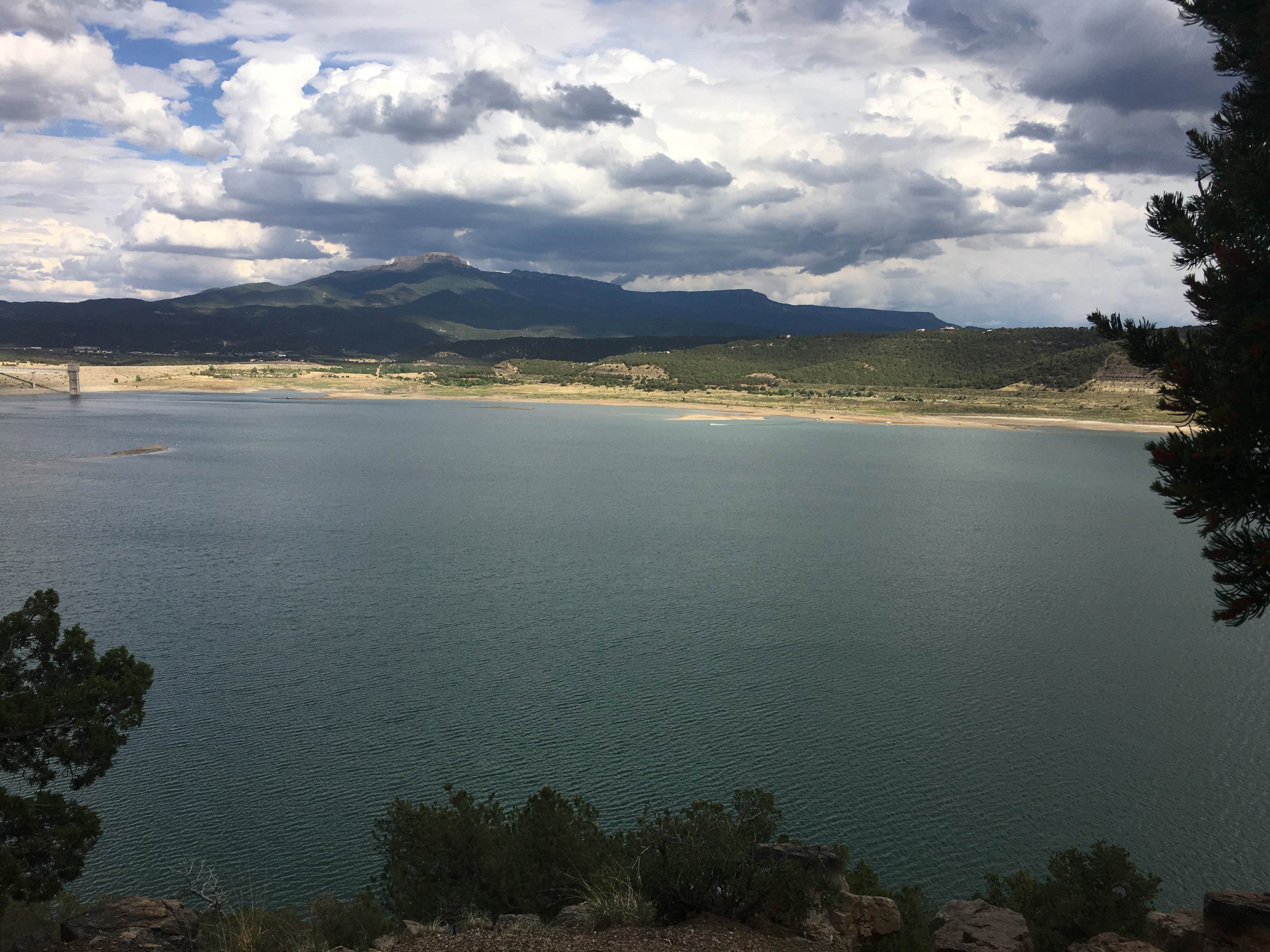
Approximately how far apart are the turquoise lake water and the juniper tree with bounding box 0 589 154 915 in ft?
12.1

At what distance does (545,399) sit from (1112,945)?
13688cm

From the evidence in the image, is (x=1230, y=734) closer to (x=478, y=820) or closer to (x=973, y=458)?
(x=478, y=820)

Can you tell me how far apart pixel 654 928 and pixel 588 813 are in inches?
137

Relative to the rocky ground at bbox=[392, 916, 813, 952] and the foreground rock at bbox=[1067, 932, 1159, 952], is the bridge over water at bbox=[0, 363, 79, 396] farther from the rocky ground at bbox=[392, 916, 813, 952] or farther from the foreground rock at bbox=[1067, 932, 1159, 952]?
the foreground rock at bbox=[1067, 932, 1159, 952]

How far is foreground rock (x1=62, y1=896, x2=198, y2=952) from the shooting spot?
896cm

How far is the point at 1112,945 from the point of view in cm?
898

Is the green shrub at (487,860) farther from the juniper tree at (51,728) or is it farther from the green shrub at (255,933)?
the juniper tree at (51,728)

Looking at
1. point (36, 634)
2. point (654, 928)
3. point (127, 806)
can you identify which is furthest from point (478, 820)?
point (127, 806)

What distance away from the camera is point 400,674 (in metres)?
21.4

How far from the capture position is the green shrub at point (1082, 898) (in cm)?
1050

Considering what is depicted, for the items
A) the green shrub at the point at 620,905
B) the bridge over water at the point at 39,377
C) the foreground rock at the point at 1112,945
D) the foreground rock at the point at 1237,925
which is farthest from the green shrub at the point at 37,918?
the bridge over water at the point at 39,377

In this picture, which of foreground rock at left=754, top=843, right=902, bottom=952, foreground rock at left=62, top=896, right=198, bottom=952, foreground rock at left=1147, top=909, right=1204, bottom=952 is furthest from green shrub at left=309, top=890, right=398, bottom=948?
foreground rock at left=1147, top=909, right=1204, bottom=952

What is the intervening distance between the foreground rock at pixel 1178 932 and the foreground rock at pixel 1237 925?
190 mm

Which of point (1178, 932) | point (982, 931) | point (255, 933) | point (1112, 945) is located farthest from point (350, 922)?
point (1178, 932)
